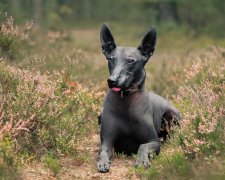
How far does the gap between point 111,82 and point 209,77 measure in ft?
12.6

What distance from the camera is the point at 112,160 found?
8.41 m

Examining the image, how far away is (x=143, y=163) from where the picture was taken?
Answer: 7840 mm

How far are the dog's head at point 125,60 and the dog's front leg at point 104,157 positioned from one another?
0.72 metres

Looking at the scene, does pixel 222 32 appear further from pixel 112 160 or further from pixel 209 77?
pixel 112 160

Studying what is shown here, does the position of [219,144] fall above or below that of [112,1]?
below

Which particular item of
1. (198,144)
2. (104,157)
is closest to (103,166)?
(104,157)

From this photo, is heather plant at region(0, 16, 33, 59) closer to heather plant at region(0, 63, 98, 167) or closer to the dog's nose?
heather plant at region(0, 63, 98, 167)

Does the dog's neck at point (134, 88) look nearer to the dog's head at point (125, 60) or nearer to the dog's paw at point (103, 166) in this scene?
the dog's head at point (125, 60)

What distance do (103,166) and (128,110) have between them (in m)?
0.83

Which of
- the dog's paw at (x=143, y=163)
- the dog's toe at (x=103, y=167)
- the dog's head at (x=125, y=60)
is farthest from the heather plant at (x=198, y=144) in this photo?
the dog's head at (x=125, y=60)

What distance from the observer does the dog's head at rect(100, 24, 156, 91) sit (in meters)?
7.95

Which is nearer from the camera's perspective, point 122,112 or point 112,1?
point 122,112

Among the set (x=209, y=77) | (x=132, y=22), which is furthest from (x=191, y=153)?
(x=132, y=22)

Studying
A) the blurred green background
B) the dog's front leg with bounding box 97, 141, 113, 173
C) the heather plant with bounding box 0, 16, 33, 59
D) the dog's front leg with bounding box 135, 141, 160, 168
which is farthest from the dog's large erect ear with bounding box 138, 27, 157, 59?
the blurred green background
